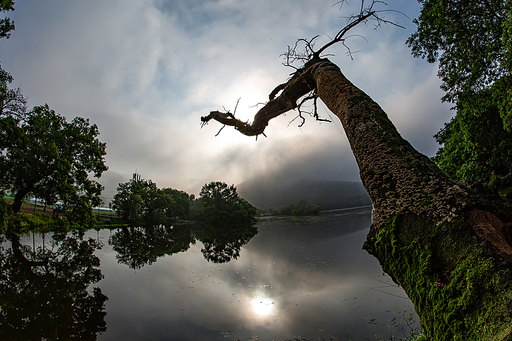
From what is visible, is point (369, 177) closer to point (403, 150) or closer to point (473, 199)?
point (403, 150)

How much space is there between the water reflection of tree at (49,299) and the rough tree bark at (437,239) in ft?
24.0

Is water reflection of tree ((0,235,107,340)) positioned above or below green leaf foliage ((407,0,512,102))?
below

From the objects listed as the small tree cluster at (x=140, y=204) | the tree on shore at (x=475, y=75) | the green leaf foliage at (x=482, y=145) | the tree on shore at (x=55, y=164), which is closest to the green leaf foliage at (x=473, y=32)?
the tree on shore at (x=475, y=75)

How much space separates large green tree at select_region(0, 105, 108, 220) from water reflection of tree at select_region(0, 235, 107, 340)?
9.37m

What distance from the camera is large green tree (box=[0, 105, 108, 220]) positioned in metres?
19.4

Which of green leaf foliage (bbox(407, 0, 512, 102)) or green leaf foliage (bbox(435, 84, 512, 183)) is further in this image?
green leaf foliage (bbox(435, 84, 512, 183))

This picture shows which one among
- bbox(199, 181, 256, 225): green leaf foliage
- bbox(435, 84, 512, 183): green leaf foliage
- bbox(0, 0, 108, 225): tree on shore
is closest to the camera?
bbox(435, 84, 512, 183): green leaf foliage

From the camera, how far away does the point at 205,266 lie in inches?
530

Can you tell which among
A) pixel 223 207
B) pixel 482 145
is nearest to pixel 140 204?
pixel 223 207

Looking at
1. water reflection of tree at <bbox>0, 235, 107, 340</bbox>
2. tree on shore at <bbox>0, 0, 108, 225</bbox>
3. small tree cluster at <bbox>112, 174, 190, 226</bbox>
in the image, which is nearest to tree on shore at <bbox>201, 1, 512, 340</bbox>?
water reflection of tree at <bbox>0, 235, 107, 340</bbox>

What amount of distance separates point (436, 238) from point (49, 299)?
403 inches

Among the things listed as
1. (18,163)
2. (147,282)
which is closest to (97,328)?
(147,282)

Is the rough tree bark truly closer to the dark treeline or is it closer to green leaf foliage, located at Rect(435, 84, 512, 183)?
green leaf foliage, located at Rect(435, 84, 512, 183)

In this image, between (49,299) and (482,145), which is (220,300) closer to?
(49,299)
